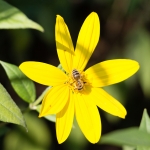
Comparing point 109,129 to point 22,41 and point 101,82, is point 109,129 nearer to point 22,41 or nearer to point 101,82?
point 22,41

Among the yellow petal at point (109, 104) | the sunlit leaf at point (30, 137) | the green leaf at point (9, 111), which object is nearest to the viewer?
the green leaf at point (9, 111)

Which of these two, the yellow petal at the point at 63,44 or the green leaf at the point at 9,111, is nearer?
the green leaf at the point at 9,111

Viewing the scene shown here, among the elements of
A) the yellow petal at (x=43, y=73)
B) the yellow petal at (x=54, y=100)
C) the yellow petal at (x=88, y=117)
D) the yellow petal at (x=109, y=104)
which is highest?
the yellow petal at (x=43, y=73)

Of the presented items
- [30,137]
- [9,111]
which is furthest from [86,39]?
[30,137]

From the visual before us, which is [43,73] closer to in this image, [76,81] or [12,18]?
[76,81]

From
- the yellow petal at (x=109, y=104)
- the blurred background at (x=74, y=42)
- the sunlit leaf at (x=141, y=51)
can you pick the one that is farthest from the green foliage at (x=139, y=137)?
the sunlit leaf at (x=141, y=51)

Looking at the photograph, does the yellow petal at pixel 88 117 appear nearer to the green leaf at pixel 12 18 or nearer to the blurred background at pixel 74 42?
the green leaf at pixel 12 18
